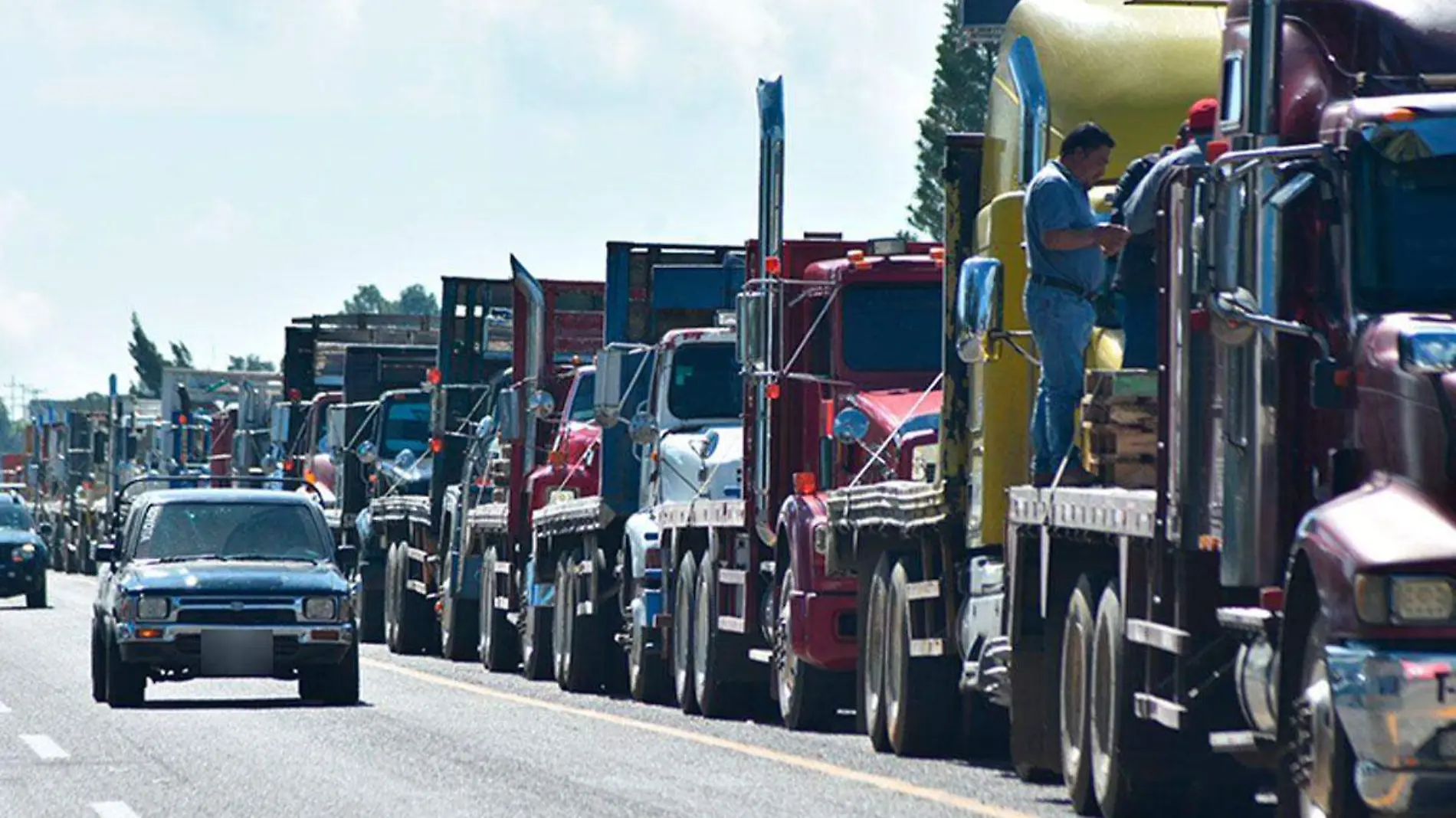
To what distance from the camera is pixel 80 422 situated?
8181cm

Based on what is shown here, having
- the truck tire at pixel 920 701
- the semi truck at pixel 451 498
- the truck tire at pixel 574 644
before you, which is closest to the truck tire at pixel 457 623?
the semi truck at pixel 451 498

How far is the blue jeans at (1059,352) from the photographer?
48.5 feet

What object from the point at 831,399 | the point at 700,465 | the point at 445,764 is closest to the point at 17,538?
the point at 700,465

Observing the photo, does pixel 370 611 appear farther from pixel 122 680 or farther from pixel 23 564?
pixel 122 680

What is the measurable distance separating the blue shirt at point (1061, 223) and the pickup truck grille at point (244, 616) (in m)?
8.85

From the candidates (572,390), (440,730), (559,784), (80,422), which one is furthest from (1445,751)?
(80,422)

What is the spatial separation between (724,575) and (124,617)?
12.9 feet

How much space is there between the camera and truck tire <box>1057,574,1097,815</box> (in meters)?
13.9

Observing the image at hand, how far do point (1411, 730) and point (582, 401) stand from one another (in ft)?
62.5

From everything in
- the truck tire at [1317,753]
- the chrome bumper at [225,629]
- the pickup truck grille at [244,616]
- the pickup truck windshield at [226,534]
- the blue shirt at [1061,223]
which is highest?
the blue shirt at [1061,223]

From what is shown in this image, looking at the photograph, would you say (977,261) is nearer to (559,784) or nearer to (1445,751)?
(559,784)

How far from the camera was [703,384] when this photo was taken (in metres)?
24.5

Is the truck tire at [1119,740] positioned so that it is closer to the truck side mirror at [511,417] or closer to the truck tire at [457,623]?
the truck side mirror at [511,417]

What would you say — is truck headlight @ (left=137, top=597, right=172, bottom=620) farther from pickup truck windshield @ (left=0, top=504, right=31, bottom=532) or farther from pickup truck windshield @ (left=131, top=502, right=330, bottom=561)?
pickup truck windshield @ (left=0, top=504, right=31, bottom=532)
